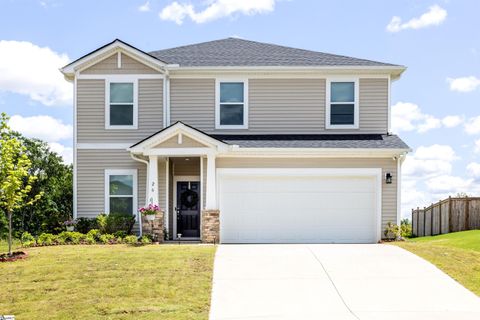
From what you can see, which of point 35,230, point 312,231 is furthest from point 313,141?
point 35,230

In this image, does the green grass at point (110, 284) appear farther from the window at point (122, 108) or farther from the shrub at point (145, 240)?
the window at point (122, 108)

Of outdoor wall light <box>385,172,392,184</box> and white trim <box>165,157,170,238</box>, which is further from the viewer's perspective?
white trim <box>165,157,170,238</box>

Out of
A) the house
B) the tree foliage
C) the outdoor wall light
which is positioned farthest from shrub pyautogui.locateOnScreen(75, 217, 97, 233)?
the tree foliage

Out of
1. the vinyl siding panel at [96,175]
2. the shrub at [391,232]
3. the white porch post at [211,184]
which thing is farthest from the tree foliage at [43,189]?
the shrub at [391,232]

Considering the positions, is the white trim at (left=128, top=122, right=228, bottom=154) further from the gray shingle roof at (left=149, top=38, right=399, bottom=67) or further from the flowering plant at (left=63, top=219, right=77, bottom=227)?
the flowering plant at (left=63, top=219, right=77, bottom=227)

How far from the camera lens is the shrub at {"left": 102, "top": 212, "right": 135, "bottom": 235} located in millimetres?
18844

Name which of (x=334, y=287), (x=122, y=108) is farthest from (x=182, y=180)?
(x=334, y=287)

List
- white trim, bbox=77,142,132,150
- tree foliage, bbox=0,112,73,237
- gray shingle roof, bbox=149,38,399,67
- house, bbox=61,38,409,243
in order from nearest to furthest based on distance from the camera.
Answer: house, bbox=61,38,409,243 < white trim, bbox=77,142,132,150 < gray shingle roof, bbox=149,38,399,67 < tree foliage, bbox=0,112,73,237

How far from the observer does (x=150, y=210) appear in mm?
17922

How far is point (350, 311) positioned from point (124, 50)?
512 inches

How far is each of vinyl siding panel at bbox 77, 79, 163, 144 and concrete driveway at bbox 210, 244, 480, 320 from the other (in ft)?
20.9

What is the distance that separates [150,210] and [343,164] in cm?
646

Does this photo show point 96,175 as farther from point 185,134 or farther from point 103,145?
point 185,134

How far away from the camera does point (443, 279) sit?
41.7 feet
